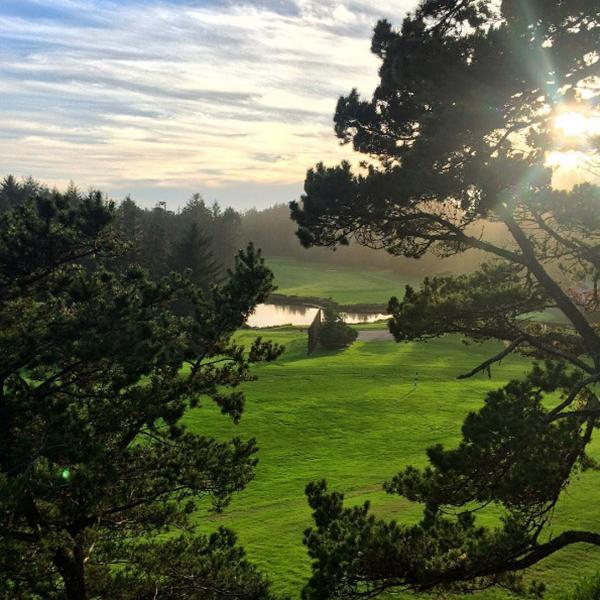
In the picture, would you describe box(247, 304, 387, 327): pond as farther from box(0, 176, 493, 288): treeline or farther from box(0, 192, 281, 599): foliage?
box(0, 192, 281, 599): foliage

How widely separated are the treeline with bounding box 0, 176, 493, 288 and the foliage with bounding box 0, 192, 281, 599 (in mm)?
35333

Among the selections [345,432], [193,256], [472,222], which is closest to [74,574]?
[472,222]

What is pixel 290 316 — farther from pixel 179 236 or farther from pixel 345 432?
pixel 345 432

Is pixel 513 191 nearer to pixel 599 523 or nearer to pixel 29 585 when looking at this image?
pixel 29 585

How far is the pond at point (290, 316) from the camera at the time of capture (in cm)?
8706

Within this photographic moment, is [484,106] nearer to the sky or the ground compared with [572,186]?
nearer to the sky

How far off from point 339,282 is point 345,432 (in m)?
96.4

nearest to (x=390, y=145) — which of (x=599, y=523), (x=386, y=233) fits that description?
(x=386, y=233)

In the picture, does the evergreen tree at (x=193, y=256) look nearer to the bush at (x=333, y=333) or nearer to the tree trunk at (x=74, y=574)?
the bush at (x=333, y=333)

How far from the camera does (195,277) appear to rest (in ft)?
213

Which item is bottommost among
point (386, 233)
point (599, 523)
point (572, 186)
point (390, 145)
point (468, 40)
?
point (599, 523)

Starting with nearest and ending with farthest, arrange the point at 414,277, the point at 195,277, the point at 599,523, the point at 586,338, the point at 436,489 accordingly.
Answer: the point at 436,489, the point at 586,338, the point at 599,523, the point at 195,277, the point at 414,277

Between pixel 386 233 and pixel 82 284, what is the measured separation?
631 centimetres

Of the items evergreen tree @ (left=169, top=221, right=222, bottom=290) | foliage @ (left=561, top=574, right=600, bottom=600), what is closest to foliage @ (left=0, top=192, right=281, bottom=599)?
foliage @ (left=561, top=574, right=600, bottom=600)
